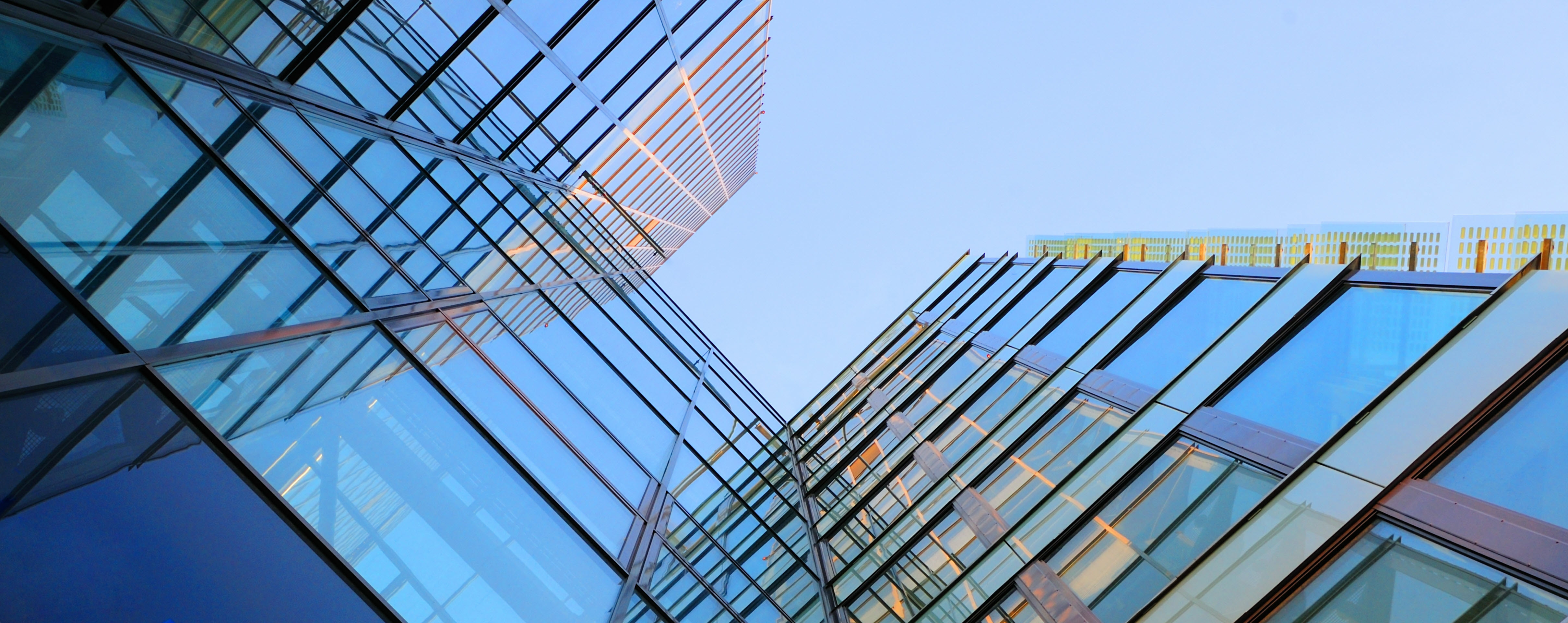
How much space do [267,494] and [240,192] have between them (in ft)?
6.60

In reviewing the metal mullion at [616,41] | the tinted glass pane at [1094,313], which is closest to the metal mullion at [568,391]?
the metal mullion at [616,41]

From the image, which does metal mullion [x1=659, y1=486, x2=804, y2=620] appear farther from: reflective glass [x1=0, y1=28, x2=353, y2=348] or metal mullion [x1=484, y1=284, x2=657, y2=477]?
reflective glass [x1=0, y1=28, x2=353, y2=348]

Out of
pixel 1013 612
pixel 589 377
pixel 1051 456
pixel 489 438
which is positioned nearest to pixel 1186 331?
pixel 1051 456

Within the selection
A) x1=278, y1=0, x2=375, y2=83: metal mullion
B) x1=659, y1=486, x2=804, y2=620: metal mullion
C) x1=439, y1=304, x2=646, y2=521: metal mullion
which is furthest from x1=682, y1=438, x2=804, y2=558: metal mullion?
x1=278, y1=0, x2=375, y2=83: metal mullion

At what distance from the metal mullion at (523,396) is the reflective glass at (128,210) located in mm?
2040

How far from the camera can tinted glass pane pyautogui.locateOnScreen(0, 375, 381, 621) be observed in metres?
2.60

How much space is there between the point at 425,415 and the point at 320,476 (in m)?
1.29

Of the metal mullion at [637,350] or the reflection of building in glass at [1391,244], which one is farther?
the metal mullion at [637,350]

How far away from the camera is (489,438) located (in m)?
5.62

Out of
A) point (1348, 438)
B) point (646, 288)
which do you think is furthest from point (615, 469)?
point (646, 288)

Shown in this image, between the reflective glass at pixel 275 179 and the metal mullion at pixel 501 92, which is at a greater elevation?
the metal mullion at pixel 501 92

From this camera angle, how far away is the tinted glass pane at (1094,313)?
11141 mm

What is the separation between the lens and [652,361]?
39.8ft

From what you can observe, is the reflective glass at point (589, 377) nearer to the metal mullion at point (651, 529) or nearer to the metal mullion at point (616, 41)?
the metal mullion at point (651, 529)
